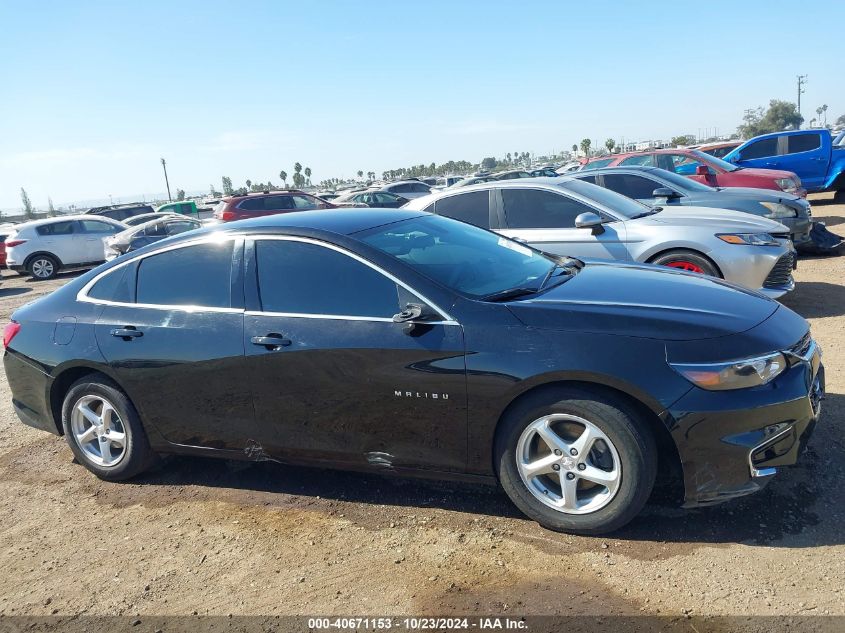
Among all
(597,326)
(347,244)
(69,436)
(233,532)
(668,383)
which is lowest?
(233,532)

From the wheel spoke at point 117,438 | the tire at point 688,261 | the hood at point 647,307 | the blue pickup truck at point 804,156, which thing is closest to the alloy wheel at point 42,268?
the wheel spoke at point 117,438

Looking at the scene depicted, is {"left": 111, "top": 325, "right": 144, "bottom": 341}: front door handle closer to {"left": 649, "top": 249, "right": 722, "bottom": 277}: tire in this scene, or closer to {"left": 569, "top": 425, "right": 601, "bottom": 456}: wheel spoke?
{"left": 569, "top": 425, "right": 601, "bottom": 456}: wheel spoke

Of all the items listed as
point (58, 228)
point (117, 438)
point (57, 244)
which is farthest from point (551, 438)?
point (58, 228)

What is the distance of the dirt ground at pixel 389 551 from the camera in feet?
9.26

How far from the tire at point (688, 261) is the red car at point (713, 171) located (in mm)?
5528

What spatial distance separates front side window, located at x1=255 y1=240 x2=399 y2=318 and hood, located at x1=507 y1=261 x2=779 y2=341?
0.73 metres

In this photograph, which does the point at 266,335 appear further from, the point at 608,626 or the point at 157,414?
the point at 608,626

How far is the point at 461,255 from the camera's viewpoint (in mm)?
3996

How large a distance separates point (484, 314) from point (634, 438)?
0.91 meters

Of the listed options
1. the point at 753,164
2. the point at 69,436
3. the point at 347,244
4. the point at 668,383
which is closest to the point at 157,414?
the point at 69,436

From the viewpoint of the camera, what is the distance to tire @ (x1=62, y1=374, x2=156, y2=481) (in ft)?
13.9

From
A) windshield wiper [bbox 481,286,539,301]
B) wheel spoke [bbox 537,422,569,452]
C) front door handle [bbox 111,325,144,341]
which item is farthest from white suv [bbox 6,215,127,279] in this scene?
wheel spoke [bbox 537,422,569,452]

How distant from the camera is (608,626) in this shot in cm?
261

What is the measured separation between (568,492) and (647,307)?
0.98 metres
